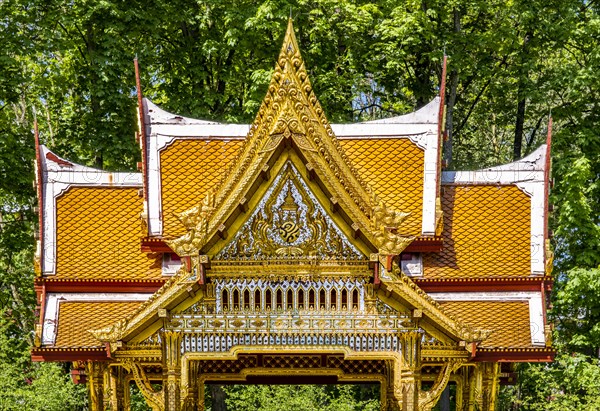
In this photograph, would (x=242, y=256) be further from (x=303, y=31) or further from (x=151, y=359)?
(x=303, y=31)

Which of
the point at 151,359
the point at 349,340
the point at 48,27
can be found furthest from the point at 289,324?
the point at 48,27

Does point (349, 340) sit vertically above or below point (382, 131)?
below

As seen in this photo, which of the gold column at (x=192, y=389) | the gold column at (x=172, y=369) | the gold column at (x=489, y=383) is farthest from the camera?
the gold column at (x=489, y=383)

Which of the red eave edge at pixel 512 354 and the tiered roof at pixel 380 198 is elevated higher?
the tiered roof at pixel 380 198

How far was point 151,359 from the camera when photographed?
792 inches

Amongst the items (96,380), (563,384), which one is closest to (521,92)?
(563,384)

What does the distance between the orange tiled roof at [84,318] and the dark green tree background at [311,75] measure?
474 inches

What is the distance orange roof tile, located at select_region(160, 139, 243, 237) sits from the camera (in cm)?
2245

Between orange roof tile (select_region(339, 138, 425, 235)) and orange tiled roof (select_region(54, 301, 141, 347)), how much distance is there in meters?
4.43

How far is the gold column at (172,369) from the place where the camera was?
64.8 feet

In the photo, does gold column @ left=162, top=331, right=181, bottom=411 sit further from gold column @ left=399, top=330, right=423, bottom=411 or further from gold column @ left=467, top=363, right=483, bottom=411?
gold column @ left=467, top=363, right=483, bottom=411

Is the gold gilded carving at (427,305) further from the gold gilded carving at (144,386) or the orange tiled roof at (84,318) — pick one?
the orange tiled roof at (84,318)

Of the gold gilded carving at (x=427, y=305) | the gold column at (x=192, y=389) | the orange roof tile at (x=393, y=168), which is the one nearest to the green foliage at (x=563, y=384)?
the orange roof tile at (x=393, y=168)

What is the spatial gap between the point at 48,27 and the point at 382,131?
54.3ft
